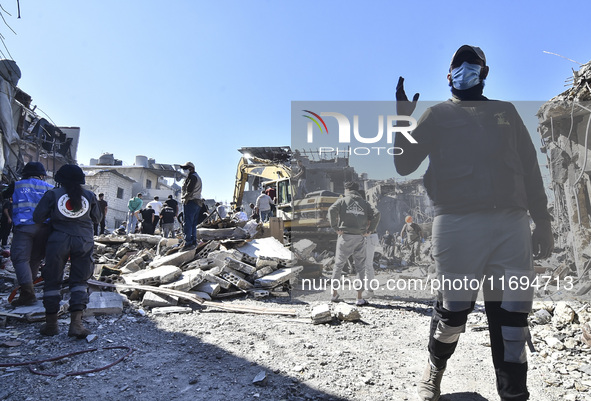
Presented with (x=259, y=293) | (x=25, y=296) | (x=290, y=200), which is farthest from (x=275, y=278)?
(x=290, y=200)

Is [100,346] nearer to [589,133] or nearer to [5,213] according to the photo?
[5,213]

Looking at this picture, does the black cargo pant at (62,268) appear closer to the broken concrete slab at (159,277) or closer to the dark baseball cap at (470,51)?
the broken concrete slab at (159,277)

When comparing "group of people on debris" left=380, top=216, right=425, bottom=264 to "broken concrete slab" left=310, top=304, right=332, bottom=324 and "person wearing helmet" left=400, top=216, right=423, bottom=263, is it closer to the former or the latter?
"person wearing helmet" left=400, top=216, right=423, bottom=263

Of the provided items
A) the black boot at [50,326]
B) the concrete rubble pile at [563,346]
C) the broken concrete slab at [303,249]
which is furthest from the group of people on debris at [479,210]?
the broken concrete slab at [303,249]

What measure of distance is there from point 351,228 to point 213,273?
94.9 inches

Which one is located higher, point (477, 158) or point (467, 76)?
point (467, 76)

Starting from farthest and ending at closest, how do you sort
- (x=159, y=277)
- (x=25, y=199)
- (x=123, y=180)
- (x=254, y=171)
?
1. (x=123, y=180)
2. (x=254, y=171)
3. (x=159, y=277)
4. (x=25, y=199)

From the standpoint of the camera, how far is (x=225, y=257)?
635 cm

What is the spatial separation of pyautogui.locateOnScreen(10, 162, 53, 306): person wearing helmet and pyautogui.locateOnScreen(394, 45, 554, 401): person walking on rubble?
443 cm

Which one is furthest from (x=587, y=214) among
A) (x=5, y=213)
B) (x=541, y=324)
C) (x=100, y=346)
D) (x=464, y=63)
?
(x=5, y=213)

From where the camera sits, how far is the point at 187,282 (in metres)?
5.32

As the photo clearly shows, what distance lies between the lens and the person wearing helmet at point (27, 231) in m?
4.24

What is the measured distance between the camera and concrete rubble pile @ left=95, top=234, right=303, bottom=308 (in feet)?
17.4

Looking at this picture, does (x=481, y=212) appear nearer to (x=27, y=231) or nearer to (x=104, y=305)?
(x=104, y=305)
